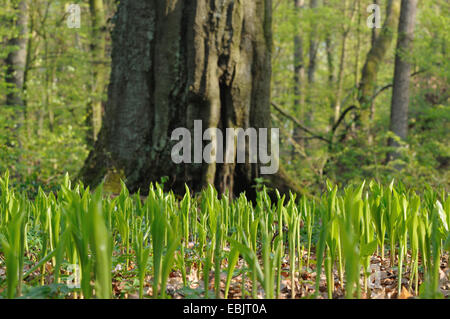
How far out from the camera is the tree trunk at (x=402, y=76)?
8523 millimetres

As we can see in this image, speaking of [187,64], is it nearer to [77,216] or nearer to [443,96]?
[77,216]

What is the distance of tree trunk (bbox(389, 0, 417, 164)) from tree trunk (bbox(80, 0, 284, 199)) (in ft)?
17.7

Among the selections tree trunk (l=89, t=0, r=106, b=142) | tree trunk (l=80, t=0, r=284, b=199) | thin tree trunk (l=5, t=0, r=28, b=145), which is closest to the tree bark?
tree trunk (l=80, t=0, r=284, b=199)

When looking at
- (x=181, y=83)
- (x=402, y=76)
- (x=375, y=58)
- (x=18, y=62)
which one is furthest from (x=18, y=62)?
(x=402, y=76)

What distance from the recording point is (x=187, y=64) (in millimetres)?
4109

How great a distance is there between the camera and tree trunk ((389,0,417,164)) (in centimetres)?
852

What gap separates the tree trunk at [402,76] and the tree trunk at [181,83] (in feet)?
17.7

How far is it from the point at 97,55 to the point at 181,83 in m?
6.82

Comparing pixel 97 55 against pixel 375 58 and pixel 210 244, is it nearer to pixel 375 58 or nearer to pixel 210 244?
pixel 375 58

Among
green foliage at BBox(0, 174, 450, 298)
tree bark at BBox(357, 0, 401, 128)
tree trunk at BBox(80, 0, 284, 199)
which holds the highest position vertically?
tree bark at BBox(357, 0, 401, 128)

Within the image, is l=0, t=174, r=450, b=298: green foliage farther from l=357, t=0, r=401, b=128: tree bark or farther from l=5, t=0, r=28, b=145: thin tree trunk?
l=5, t=0, r=28, b=145: thin tree trunk

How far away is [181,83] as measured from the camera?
4.17 meters
